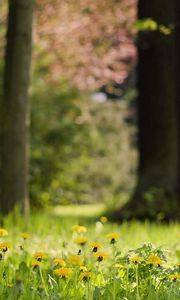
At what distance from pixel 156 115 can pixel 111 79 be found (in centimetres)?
781

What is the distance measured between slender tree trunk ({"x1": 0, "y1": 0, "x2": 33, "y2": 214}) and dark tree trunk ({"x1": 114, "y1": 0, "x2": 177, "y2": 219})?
3.12 meters

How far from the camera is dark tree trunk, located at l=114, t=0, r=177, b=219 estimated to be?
1130 centimetres

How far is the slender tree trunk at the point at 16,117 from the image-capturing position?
8.43 meters

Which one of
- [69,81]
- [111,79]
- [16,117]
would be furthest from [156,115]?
[111,79]

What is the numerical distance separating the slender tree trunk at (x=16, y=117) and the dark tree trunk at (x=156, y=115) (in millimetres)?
3116

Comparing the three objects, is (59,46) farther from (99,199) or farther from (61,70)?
(99,199)

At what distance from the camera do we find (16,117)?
8.46 meters

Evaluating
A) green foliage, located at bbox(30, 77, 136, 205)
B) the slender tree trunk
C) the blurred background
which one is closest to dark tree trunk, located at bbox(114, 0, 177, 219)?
the blurred background

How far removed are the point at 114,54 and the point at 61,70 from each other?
67.8 inches

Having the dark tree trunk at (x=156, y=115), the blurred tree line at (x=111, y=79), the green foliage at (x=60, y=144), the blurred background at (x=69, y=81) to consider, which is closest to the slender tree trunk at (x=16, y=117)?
the blurred tree line at (x=111, y=79)

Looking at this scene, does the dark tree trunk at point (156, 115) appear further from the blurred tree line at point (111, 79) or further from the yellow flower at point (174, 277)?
the yellow flower at point (174, 277)

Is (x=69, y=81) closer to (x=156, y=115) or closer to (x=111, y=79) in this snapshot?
(x=111, y=79)

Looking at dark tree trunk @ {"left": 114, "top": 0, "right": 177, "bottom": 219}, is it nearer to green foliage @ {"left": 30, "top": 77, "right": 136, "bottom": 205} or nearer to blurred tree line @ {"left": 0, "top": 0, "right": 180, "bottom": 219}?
blurred tree line @ {"left": 0, "top": 0, "right": 180, "bottom": 219}

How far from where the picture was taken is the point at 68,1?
45.8ft
